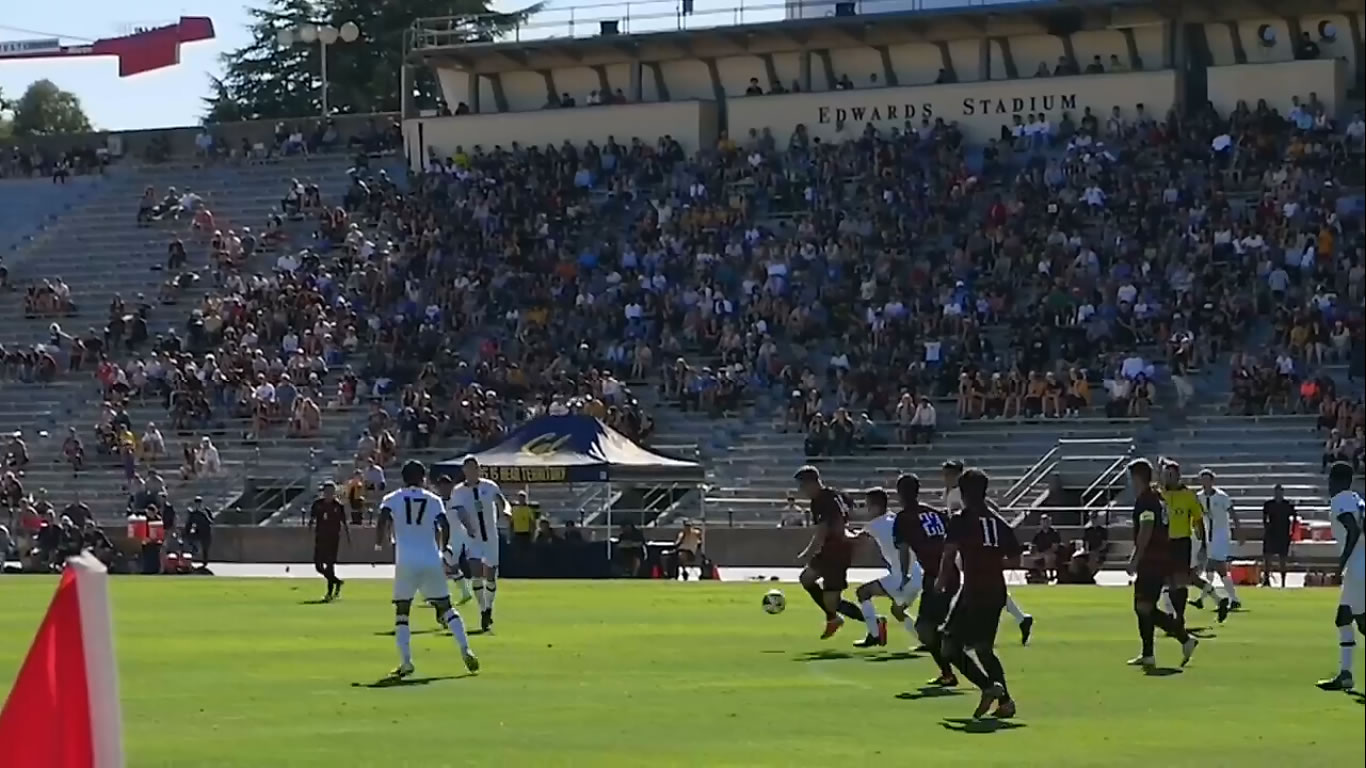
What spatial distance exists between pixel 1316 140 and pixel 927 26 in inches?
458

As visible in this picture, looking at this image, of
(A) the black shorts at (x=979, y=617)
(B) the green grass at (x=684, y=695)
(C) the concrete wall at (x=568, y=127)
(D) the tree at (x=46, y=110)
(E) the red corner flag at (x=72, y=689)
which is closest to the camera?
(E) the red corner flag at (x=72, y=689)

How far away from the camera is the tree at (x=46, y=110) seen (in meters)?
127

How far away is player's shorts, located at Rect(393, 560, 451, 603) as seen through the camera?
22.8 m

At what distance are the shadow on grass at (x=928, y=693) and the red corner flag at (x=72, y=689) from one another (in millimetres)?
15896

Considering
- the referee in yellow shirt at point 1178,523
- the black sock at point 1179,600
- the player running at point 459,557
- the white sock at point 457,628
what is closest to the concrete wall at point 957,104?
the player running at point 459,557

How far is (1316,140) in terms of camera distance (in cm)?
5241

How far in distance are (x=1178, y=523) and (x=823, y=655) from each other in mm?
4010

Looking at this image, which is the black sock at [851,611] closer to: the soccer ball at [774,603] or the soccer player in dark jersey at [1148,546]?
the soccer player in dark jersey at [1148,546]

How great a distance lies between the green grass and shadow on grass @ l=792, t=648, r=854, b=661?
6 centimetres

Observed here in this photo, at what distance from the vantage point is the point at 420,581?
22.9 meters

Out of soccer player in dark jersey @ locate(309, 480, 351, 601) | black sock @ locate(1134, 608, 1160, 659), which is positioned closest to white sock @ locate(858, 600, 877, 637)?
black sock @ locate(1134, 608, 1160, 659)

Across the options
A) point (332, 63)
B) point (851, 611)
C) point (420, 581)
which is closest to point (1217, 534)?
point (851, 611)

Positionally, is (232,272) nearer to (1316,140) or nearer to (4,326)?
(4,326)

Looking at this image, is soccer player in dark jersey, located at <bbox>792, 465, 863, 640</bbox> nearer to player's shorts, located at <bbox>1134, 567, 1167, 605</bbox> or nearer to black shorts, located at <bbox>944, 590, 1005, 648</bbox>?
player's shorts, located at <bbox>1134, 567, 1167, 605</bbox>
